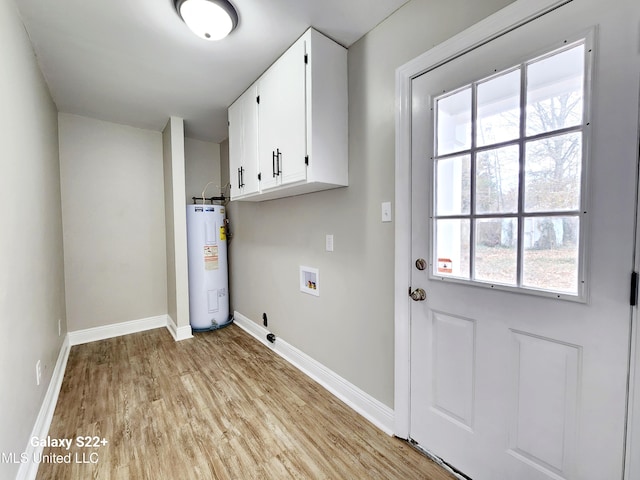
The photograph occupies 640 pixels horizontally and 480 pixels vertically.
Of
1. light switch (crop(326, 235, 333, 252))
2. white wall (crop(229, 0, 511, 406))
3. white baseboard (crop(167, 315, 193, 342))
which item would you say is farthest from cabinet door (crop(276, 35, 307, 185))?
white baseboard (crop(167, 315, 193, 342))

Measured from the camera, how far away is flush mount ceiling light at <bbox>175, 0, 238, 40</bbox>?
1435 mm

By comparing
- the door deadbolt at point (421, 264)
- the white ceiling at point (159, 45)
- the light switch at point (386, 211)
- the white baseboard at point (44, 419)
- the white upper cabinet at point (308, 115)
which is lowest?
the white baseboard at point (44, 419)

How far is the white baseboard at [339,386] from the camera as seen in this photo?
170 centimetres

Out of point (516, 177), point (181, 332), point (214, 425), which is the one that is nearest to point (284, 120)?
point (516, 177)

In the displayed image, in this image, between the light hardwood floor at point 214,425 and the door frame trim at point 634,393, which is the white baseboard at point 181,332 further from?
the door frame trim at point 634,393

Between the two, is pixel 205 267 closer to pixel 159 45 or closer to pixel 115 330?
pixel 115 330

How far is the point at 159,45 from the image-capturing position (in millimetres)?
1810

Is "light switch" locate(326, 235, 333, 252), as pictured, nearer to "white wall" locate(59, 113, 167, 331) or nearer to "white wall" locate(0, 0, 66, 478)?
"white wall" locate(0, 0, 66, 478)

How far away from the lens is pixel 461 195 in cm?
133

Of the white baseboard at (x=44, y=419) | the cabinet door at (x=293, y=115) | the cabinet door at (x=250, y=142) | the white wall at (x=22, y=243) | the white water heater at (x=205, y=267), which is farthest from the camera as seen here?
the white water heater at (x=205, y=267)

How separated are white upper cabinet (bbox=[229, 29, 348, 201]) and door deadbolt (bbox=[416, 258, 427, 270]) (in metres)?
0.72

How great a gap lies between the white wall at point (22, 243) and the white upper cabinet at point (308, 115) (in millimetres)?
1357

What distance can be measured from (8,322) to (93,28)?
5.50 ft

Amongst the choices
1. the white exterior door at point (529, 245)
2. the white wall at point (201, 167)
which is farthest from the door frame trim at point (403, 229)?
the white wall at point (201, 167)
